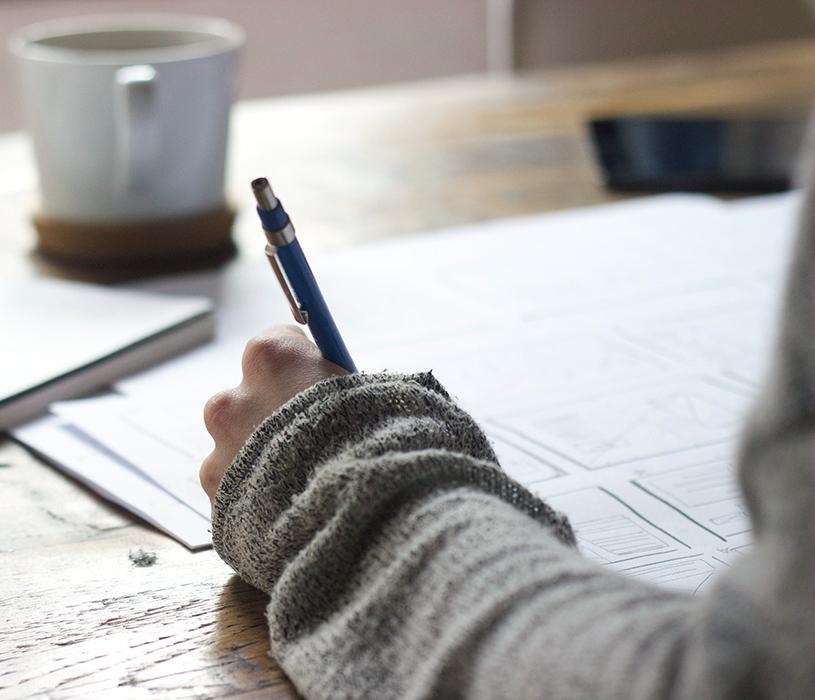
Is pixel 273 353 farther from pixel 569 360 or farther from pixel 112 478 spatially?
pixel 569 360

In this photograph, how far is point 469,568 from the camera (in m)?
0.36

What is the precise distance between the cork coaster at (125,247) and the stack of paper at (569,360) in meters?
0.04

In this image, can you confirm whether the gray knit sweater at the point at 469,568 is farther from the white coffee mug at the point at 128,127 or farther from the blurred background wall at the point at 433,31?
the blurred background wall at the point at 433,31

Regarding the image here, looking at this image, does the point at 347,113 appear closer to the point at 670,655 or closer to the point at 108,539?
the point at 108,539

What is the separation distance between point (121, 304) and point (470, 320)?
218mm

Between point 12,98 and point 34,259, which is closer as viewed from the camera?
point 34,259

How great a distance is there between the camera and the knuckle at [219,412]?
49 cm

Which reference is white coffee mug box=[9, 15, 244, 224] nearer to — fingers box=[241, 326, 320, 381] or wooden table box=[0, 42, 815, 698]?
wooden table box=[0, 42, 815, 698]

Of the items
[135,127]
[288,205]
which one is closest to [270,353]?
[135,127]

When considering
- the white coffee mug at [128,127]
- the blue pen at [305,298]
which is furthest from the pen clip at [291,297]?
the white coffee mug at [128,127]

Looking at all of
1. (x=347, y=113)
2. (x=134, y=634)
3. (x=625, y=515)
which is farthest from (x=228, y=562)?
(x=347, y=113)

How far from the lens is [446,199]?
1.03 meters

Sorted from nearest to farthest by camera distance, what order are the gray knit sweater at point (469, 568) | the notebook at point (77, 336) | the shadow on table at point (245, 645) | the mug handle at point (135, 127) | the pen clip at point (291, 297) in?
the gray knit sweater at point (469, 568), the shadow on table at point (245, 645), the pen clip at point (291, 297), the notebook at point (77, 336), the mug handle at point (135, 127)

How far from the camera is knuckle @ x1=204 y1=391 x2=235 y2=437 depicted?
491mm
